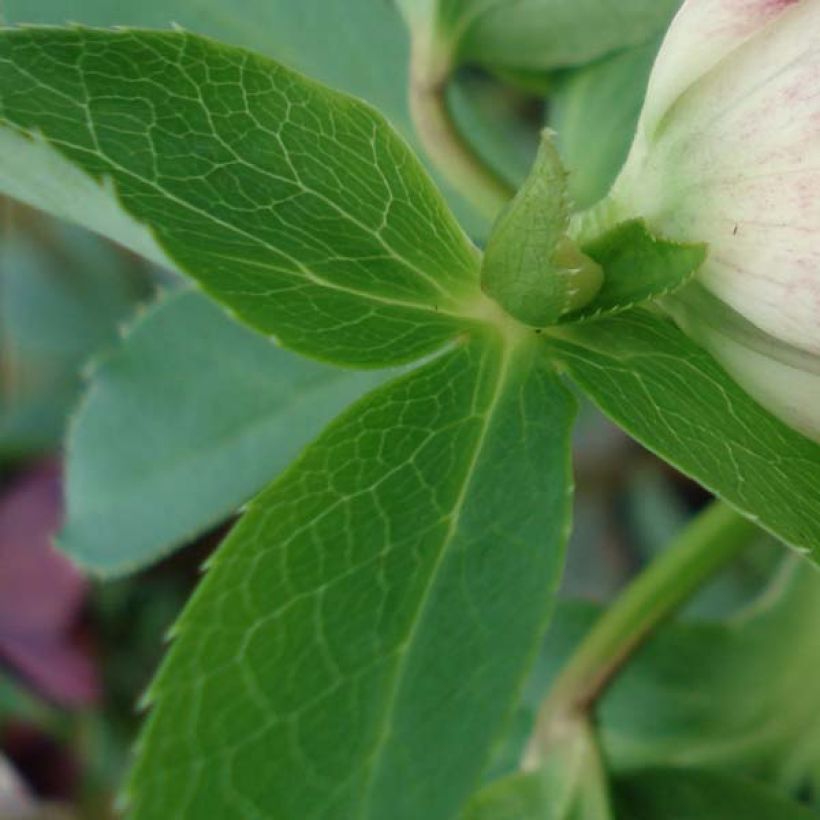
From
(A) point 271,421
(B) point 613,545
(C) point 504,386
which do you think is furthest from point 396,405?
(B) point 613,545

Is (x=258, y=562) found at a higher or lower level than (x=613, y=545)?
higher

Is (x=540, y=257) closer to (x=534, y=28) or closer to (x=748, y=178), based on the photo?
(x=748, y=178)

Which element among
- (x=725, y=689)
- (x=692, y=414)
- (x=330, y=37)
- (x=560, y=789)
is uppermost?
(x=330, y=37)

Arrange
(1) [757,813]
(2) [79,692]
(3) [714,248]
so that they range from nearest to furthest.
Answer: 1. (3) [714,248]
2. (1) [757,813]
3. (2) [79,692]

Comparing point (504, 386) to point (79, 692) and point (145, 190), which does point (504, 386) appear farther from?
point (79, 692)

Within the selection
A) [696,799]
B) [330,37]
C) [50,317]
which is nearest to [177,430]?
[330,37]

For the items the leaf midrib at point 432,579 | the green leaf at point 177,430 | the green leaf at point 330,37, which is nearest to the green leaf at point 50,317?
the green leaf at point 177,430

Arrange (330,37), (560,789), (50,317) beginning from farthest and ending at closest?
1. (50,317)
2. (330,37)
3. (560,789)
